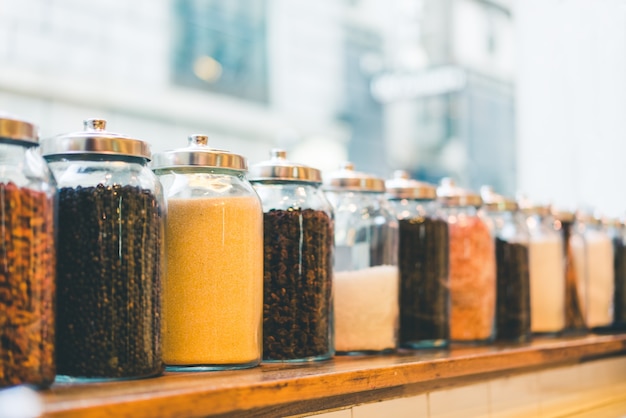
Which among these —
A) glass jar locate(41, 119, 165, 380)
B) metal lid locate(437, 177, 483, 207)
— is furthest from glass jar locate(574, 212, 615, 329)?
glass jar locate(41, 119, 165, 380)

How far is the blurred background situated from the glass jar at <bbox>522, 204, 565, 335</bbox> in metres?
0.46

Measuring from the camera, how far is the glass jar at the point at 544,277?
156 cm

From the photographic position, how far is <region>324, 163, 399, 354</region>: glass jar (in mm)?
1139

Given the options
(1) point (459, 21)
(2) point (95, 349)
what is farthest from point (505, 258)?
(1) point (459, 21)

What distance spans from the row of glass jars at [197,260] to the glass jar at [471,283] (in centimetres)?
8

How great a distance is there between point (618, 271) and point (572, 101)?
0.77 m

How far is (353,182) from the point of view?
3.89ft

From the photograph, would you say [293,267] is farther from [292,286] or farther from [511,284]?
[511,284]

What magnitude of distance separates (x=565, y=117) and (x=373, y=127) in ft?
5.19

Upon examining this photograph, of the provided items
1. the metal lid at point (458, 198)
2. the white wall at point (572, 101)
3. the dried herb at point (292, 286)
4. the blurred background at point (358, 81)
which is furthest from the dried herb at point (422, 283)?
the white wall at point (572, 101)

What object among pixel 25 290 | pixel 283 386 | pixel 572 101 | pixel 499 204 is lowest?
pixel 283 386

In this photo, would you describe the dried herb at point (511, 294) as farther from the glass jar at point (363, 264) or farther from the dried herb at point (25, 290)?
the dried herb at point (25, 290)

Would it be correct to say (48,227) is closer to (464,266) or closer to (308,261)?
(308,261)

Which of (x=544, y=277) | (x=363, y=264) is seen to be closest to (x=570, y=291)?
(x=544, y=277)
